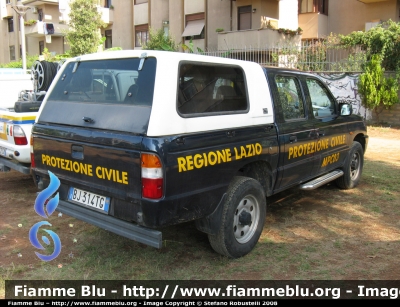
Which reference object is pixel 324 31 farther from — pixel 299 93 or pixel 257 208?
pixel 257 208

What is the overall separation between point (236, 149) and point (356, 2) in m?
18.6

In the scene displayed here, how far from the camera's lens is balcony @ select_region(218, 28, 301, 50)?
757 inches

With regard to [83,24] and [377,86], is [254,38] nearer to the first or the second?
[377,86]

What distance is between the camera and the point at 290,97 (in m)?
4.78

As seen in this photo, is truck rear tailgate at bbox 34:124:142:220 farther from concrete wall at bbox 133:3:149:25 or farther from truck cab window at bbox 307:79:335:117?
concrete wall at bbox 133:3:149:25

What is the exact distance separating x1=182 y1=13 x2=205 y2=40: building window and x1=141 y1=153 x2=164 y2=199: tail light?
21015 millimetres

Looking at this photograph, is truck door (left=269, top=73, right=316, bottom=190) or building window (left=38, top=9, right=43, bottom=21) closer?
truck door (left=269, top=73, right=316, bottom=190)

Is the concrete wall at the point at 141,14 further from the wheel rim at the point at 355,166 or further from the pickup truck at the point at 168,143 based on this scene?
the pickup truck at the point at 168,143

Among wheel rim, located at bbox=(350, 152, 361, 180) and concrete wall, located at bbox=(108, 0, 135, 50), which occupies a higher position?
concrete wall, located at bbox=(108, 0, 135, 50)

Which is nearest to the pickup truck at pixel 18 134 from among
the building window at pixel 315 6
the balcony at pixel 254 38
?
the balcony at pixel 254 38

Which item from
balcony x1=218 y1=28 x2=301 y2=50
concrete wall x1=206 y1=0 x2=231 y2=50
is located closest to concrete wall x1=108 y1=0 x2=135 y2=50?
concrete wall x1=206 y1=0 x2=231 y2=50

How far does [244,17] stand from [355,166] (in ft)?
55.3

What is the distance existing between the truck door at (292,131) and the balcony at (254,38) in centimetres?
1442

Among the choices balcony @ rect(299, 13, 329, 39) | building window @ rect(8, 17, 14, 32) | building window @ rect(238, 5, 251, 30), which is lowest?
balcony @ rect(299, 13, 329, 39)
